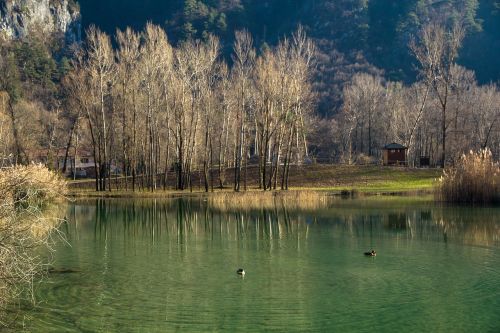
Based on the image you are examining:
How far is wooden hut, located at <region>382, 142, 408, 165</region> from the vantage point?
3415 inches

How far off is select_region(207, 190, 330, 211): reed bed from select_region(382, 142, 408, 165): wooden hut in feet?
91.4

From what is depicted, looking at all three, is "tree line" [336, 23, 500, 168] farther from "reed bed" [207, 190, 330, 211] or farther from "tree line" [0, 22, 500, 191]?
"reed bed" [207, 190, 330, 211]

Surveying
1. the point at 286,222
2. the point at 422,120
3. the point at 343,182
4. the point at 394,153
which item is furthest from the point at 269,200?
the point at 422,120

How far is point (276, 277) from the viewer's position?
23062mm

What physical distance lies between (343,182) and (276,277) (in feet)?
165

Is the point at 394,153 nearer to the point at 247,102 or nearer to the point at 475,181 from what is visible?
the point at 247,102

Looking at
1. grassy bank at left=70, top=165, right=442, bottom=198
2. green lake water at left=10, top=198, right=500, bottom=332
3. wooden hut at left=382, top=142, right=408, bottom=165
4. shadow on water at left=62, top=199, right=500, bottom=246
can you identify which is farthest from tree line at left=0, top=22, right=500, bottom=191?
shadow on water at left=62, top=199, right=500, bottom=246

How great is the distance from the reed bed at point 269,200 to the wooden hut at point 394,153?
27848mm

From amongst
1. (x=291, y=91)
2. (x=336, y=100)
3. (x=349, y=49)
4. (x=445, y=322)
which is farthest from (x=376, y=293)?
(x=349, y=49)

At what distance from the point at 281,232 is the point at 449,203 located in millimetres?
18015

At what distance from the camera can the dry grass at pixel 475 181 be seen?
153 ft

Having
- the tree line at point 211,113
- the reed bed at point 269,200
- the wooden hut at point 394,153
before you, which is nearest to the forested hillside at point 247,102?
the tree line at point 211,113

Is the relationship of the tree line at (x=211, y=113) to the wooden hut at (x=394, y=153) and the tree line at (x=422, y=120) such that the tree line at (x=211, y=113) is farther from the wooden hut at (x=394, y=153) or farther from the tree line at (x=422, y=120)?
the wooden hut at (x=394, y=153)

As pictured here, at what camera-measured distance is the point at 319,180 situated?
7400 centimetres
